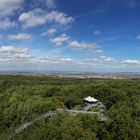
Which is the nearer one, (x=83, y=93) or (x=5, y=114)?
(x=5, y=114)

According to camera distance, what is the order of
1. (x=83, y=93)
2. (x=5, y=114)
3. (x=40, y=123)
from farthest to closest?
(x=83, y=93)
(x=5, y=114)
(x=40, y=123)

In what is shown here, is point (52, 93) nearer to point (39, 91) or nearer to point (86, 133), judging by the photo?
point (39, 91)

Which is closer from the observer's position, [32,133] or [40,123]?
[32,133]

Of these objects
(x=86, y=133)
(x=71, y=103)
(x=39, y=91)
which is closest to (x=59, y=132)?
(x=86, y=133)

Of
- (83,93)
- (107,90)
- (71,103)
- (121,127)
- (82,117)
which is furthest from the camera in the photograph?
(83,93)

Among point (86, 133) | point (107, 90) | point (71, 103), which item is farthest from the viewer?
point (107, 90)

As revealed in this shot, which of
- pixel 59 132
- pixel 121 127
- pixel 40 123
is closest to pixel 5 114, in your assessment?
pixel 40 123

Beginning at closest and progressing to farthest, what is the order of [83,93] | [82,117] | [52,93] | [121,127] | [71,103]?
[121,127]
[82,117]
[71,103]
[83,93]
[52,93]

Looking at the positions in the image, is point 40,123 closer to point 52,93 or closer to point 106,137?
point 106,137

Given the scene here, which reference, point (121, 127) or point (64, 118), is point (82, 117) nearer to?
point (64, 118)
